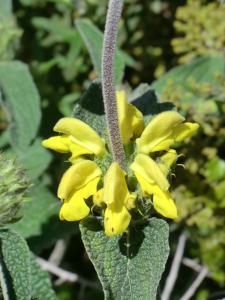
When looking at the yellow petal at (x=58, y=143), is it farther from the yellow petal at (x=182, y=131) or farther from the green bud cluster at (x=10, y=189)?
the yellow petal at (x=182, y=131)

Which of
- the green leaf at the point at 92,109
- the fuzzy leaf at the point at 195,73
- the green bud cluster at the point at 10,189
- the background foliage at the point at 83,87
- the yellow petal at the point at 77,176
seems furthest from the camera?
the fuzzy leaf at the point at 195,73

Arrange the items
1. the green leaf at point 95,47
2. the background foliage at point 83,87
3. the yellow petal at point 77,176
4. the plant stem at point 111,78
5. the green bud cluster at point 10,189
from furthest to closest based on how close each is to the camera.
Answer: the background foliage at point 83,87 < the green leaf at point 95,47 < the green bud cluster at point 10,189 < the yellow petal at point 77,176 < the plant stem at point 111,78

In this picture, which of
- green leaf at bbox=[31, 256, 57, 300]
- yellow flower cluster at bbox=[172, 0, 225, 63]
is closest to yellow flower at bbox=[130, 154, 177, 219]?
green leaf at bbox=[31, 256, 57, 300]

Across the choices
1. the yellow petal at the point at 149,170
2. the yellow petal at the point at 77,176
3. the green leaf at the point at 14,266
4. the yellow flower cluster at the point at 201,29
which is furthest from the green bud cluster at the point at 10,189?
the yellow flower cluster at the point at 201,29

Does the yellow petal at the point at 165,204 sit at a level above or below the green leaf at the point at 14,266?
above

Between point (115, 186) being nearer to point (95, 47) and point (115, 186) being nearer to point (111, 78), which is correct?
point (111, 78)

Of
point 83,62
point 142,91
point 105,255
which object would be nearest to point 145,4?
point 83,62

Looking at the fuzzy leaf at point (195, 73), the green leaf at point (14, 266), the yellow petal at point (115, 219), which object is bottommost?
the green leaf at point (14, 266)
